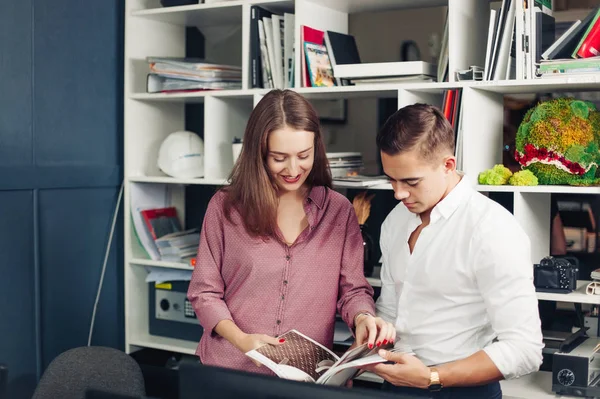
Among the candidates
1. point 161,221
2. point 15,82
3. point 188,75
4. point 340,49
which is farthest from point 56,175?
point 340,49

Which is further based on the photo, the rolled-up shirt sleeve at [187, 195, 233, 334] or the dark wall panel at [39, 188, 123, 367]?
the dark wall panel at [39, 188, 123, 367]

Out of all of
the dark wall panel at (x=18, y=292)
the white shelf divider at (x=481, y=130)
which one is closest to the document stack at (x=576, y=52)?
the white shelf divider at (x=481, y=130)

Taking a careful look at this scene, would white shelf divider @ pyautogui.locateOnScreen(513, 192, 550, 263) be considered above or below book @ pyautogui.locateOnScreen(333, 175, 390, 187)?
below

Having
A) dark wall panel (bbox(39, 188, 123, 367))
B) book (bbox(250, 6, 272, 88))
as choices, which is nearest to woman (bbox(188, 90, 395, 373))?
book (bbox(250, 6, 272, 88))

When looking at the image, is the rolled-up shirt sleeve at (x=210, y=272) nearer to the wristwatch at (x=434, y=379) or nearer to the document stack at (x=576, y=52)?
the wristwatch at (x=434, y=379)

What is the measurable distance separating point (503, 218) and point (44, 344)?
1874 mm

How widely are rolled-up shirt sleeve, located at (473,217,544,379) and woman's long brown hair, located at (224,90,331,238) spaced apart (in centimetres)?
59

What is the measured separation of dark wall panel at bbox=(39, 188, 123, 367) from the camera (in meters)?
2.82

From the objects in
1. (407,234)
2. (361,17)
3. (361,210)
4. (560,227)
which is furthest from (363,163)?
(407,234)

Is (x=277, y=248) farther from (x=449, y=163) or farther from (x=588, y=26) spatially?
(x=588, y=26)

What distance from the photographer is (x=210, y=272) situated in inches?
81.0

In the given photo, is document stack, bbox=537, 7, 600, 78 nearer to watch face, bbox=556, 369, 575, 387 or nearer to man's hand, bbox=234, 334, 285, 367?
watch face, bbox=556, 369, 575, 387

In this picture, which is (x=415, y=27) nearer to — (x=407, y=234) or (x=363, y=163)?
(x=363, y=163)

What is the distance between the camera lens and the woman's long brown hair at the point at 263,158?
1.96 metres
